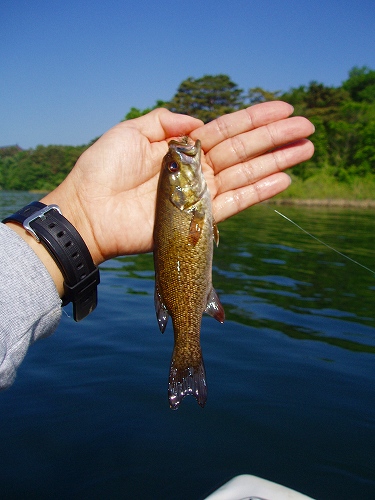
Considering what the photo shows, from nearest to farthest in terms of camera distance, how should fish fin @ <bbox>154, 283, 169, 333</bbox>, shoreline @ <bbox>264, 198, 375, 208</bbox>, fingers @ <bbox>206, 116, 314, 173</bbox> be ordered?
1. fish fin @ <bbox>154, 283, 169, 333</bbox>
2. fingers @ <bbox>206, 116, 314, 173</bbox>
3. shoreline @ <bbox>264, 198, 375, 208</bbox>

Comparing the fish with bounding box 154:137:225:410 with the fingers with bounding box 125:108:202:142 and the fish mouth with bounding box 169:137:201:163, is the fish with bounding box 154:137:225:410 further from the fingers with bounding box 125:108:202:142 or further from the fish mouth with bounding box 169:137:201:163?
the fingers with bounding box 125:108:202:142

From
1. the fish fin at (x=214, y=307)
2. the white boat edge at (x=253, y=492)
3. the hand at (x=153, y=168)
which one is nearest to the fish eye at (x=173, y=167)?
Result: the hand at (x=153, y=168)

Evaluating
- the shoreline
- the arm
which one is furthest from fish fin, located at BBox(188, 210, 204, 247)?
the shoreline

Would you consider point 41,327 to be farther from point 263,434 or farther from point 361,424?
point 361,424

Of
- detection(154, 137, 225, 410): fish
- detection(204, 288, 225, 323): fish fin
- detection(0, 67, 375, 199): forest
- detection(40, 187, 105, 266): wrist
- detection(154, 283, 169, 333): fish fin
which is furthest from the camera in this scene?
detection(0, 67, 375, 199): forest

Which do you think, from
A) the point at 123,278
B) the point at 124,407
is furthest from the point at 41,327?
the point at 123,278
